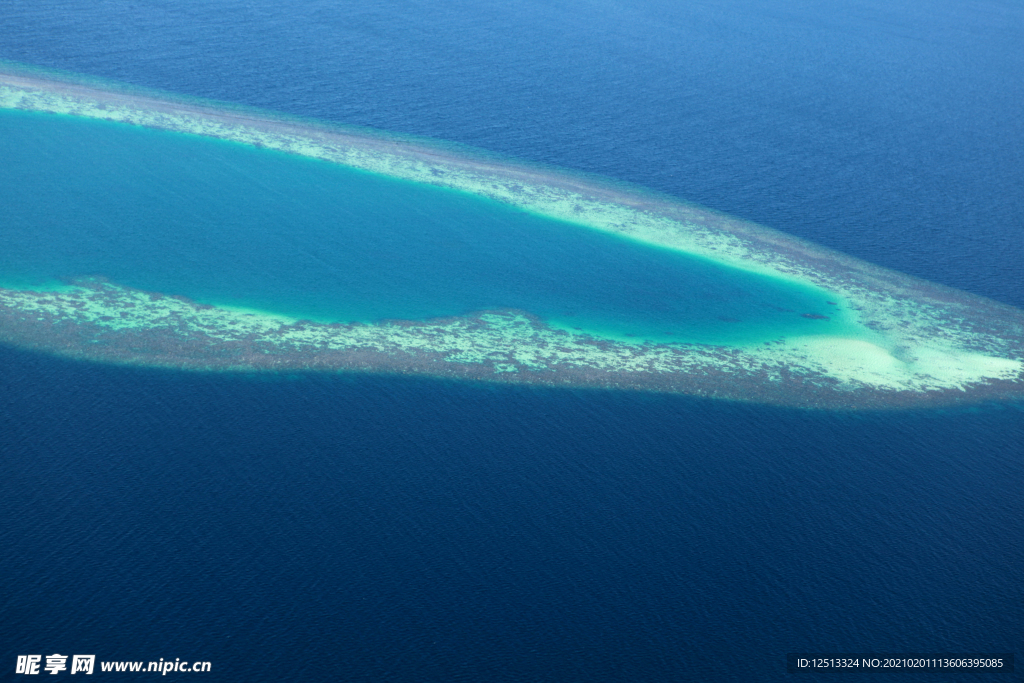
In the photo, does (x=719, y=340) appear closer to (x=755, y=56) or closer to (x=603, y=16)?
(x=755, y=56)

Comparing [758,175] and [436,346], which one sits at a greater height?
[758,175]

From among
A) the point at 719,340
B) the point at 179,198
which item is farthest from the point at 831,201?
the point at 179,198

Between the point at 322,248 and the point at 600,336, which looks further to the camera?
the point at 322,248

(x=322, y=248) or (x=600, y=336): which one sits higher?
(x=322, y=248)

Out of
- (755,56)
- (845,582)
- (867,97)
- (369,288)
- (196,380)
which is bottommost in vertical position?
(845,582)

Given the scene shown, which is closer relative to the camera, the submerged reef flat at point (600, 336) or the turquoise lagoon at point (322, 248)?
the submerged reef flat at point (600, 336)
